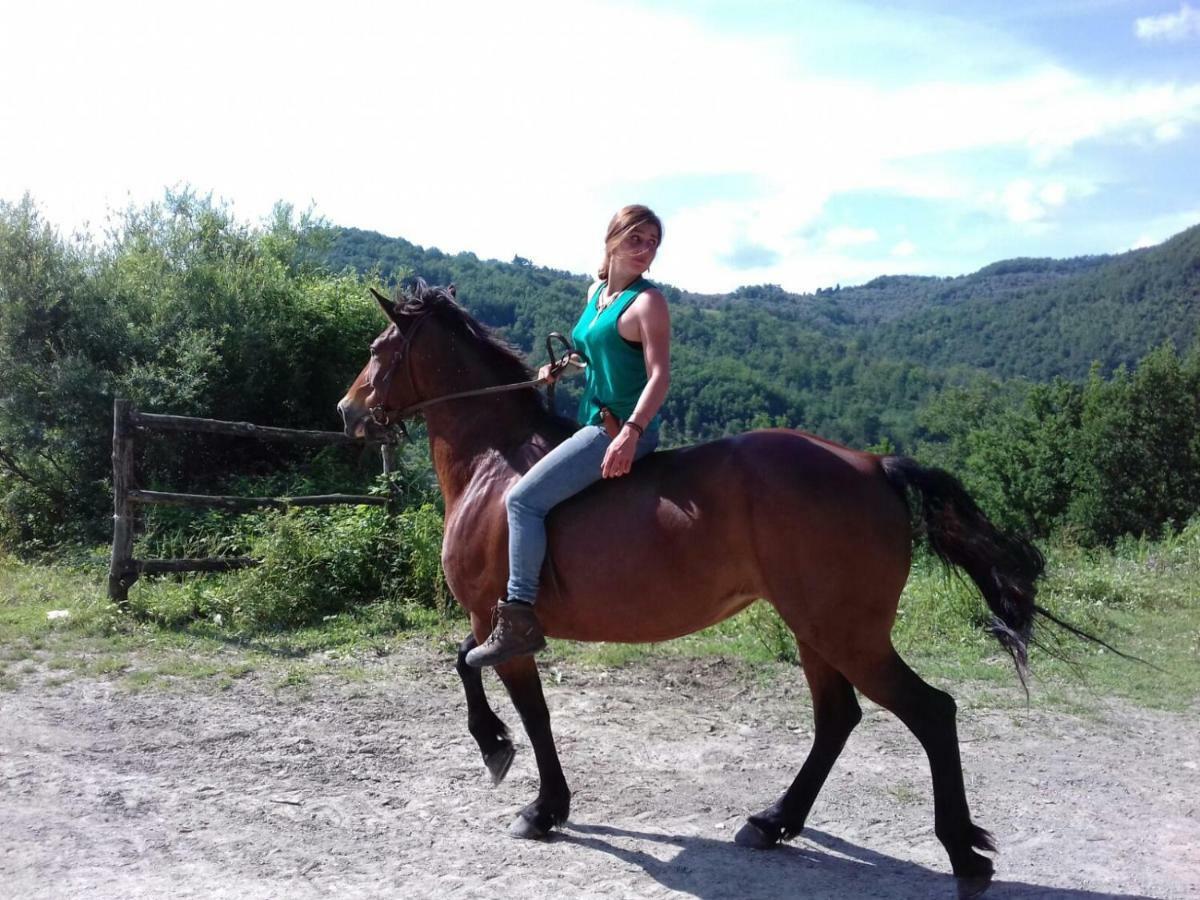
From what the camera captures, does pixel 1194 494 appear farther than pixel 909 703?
Yes

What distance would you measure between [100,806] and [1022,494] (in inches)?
1643

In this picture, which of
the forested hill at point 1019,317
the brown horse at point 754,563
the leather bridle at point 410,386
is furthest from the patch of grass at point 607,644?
the forested hill at point 1019,317

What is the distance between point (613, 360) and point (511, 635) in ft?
4.22

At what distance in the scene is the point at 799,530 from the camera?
3793 mm

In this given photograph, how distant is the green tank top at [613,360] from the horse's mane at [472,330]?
2.23 feet

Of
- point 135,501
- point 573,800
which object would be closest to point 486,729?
point 573,800

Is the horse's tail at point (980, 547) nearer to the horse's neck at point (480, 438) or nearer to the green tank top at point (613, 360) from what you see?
the green tank top at point (613, 360)

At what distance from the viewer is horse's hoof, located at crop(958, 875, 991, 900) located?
3.63 metres

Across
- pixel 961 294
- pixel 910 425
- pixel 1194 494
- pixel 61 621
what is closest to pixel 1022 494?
pixel 1194 494

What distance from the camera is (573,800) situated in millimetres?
4781

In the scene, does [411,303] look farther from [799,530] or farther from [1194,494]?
[1194,494]

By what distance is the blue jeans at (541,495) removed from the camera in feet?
13.5

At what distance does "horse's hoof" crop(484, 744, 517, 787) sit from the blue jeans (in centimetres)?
99

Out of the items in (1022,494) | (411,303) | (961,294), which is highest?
(961,294)
